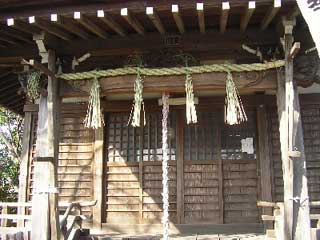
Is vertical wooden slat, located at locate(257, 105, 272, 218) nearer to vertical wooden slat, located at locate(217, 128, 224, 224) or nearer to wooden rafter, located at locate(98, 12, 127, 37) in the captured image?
vertical wooden slat, located at locate(217, 128, 224, 224)

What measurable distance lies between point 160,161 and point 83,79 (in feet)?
8.74

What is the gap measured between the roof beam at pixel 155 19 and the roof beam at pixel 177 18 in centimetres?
23

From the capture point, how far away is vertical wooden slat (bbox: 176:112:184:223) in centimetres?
784

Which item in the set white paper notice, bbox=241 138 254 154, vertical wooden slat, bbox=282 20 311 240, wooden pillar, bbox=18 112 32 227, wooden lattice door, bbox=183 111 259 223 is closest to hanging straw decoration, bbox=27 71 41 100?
wooden pillar, bbox=18 112 32 227

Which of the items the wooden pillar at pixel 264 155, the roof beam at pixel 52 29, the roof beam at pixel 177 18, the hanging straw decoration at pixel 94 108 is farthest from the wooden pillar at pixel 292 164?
the roof beam at pixel 52 29

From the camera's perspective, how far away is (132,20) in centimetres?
556

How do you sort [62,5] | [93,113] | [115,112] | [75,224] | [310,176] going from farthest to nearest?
[115,112]
[310,176]
[75,224]
[93,113]
[62,5]

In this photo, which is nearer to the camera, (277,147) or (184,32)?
(184,32)

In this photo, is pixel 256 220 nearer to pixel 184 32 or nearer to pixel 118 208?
pixel 118 208

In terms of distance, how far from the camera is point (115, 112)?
829 cm

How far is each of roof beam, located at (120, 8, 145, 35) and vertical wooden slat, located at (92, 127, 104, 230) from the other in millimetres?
2858

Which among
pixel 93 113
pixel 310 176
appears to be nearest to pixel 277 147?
pixel 310 176

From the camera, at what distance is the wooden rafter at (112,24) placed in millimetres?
5400

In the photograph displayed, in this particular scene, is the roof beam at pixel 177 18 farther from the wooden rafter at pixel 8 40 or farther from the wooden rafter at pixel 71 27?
the wooden rafter at pixel 8 40
